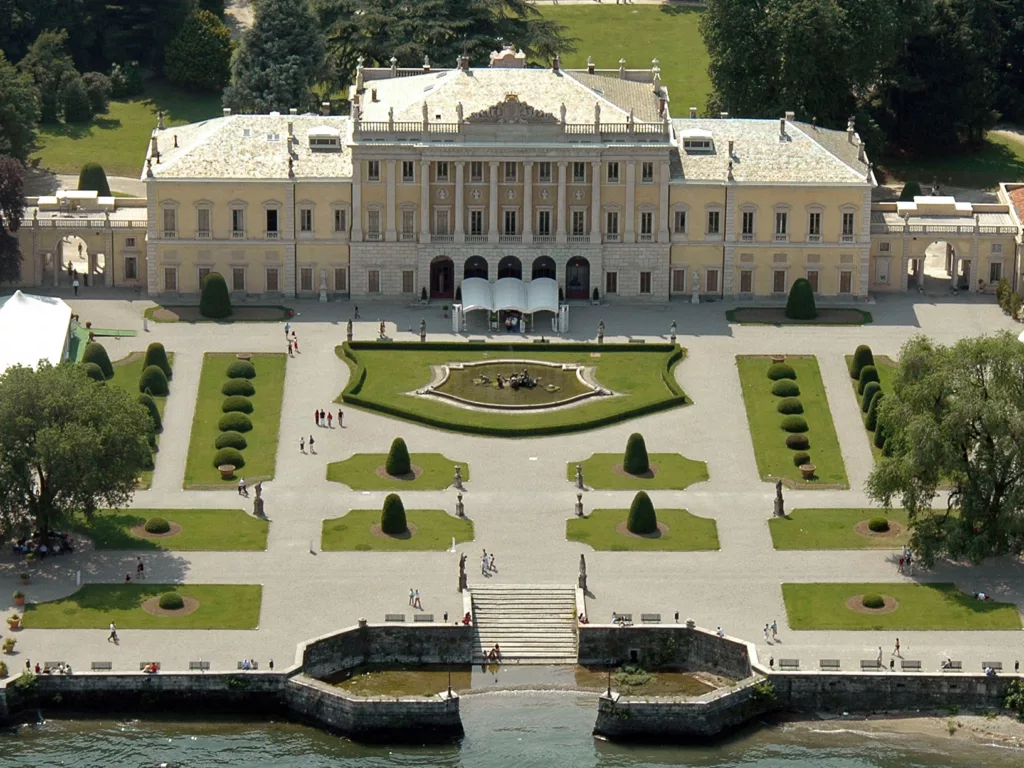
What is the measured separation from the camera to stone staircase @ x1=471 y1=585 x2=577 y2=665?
15950 centimetres

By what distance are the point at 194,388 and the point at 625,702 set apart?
45.7 meters

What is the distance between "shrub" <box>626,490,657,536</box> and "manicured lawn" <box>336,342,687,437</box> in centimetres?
1453

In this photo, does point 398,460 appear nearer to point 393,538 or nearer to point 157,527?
point 393,538

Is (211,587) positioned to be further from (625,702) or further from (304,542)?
(625,702)

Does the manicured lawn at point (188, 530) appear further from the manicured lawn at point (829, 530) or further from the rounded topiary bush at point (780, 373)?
the rounded topiary bush at point (780, 373)

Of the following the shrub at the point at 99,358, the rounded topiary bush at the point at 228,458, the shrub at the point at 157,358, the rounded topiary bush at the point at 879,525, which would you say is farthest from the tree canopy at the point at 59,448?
the rounded topiary bush at the point at 879,525

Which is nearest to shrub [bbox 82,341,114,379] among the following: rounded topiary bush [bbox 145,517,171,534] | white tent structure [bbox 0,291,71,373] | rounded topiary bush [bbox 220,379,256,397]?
white tent structure [bbox 0,291,71,373]

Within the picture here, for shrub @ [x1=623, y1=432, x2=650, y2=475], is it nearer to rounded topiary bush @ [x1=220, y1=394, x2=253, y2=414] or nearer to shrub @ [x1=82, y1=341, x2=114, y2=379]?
rounded topiary bush @ [x1=220, y1=394, x2=253, y2=414]

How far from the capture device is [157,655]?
156 metres

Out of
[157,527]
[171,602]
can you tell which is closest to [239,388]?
[157,527]

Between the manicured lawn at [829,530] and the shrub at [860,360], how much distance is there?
19168 millimetres

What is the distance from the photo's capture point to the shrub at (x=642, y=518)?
557ft

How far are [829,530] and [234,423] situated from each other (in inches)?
1369

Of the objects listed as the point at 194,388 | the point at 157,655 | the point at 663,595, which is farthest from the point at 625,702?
the point at 194,388
